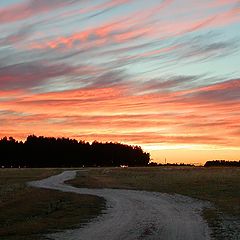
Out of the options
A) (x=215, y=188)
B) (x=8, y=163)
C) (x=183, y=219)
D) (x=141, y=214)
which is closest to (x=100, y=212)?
(x=141, y=214)

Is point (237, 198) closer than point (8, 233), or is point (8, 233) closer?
point (8, 233)

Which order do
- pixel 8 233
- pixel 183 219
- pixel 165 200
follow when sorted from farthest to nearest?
pixel 165 200, pixel 183 219, pixel 8 233

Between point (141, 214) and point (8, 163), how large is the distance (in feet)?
564

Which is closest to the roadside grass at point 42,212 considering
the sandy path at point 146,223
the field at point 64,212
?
the field at point 64,212

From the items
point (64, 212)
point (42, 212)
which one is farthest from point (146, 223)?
point (42, 212)

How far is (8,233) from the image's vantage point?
24703 mm

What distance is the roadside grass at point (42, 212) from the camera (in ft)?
83.5

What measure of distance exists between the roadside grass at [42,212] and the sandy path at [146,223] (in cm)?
115

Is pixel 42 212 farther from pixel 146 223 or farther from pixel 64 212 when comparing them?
pixel 146 223

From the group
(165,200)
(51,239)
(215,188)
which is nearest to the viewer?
(51,239)

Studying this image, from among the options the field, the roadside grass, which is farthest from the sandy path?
the roadside grass

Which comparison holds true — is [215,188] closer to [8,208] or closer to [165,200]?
[165,200]

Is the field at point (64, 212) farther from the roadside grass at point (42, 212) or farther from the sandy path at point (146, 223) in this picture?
the sandy path at point (146, 223)

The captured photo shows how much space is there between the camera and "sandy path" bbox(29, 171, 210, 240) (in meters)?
23.2
